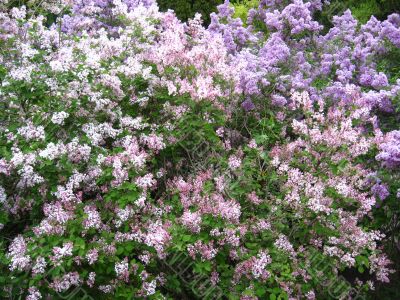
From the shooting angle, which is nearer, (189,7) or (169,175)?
(169,175)

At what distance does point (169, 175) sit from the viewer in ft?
14.6

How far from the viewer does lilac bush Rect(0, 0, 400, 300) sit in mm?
3424

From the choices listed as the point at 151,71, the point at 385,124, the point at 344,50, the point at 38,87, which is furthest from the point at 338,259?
the point at 344,50

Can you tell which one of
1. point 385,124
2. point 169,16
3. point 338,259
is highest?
point 169,16

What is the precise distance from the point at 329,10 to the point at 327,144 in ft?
16.8

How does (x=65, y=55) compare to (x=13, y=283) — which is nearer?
(x=13, y=283)

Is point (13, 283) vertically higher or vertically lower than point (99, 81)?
lower

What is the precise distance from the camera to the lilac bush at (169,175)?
3.42 meters

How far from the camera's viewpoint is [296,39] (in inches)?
256

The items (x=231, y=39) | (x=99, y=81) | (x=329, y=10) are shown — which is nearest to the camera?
(x=99, y=81)

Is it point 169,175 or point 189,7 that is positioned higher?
point 189,7

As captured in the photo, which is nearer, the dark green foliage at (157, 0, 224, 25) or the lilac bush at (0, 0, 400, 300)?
the lilac bush at (0, 0, 400, 300)

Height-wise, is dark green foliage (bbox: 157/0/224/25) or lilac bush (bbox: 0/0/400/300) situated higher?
dark green foliage (bbox: 157/0/224/25)

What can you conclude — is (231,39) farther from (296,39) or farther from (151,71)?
(151,71)
